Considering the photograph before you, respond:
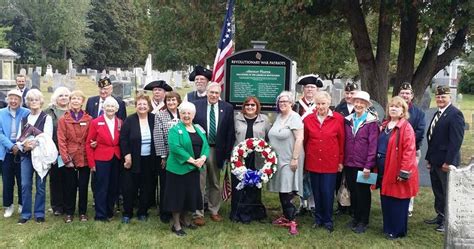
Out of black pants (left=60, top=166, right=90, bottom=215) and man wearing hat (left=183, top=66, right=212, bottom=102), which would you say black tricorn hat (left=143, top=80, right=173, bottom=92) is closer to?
man wearing hat (left=183, top=66, right=212, bottom=102)

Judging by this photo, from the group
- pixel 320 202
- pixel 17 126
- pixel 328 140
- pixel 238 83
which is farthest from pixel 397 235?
pixel 17 126

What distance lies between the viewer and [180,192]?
610 centimetres

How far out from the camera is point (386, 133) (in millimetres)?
6082

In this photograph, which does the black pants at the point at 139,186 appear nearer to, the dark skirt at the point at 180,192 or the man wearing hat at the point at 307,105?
the dark skirt at the point at 180,192

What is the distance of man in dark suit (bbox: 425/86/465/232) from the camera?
626 centimetres

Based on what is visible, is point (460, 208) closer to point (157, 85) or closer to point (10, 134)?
point (157, 85)

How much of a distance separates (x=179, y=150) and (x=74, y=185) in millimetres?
1741

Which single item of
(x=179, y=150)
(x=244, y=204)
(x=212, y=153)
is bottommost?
(x=244, y=204)

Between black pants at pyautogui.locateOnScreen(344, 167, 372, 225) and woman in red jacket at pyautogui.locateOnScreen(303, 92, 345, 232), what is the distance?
17 centimetres

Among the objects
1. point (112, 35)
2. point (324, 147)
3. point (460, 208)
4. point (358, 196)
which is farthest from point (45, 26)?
point (460, 208)

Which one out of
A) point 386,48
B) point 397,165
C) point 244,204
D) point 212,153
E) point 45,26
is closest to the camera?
point 397,165

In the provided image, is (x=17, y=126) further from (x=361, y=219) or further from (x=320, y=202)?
(x=361, y=219)

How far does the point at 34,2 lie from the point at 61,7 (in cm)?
435

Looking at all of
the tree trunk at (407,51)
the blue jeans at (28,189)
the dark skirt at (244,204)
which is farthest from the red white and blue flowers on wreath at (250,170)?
the tree trunk at (407,51)
